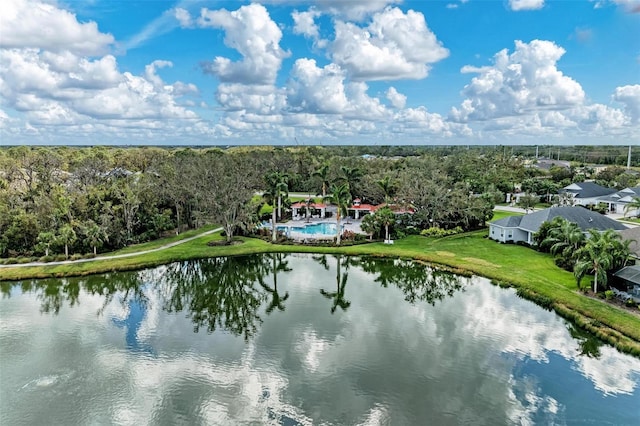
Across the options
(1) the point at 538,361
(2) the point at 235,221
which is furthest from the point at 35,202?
(1) the point at 538,361

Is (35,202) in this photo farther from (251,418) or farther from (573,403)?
(573,403)

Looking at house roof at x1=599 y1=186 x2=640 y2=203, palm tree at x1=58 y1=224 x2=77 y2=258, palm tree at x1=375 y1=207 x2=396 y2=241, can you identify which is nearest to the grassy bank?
palm tree at x1=375 y1=207 x2=396 y2=241

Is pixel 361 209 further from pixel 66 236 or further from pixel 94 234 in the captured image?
pixel 66 236

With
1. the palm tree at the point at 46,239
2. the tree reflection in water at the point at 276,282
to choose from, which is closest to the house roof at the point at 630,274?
the tree reflection in water at the point at 276,282

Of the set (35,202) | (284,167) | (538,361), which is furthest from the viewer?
(284,167)

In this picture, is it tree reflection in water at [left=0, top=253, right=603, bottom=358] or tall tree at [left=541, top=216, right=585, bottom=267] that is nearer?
tree reflection in water at [left=0, top=253, right=603, bottom=358]

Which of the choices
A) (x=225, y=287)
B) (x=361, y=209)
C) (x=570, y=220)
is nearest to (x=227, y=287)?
(x=225, y=287)

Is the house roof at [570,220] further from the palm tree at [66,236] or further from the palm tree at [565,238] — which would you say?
the palm tree at [66,236]

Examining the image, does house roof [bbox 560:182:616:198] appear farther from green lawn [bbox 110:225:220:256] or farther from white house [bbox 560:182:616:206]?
green lawn [bbox 110:225:220:256]
